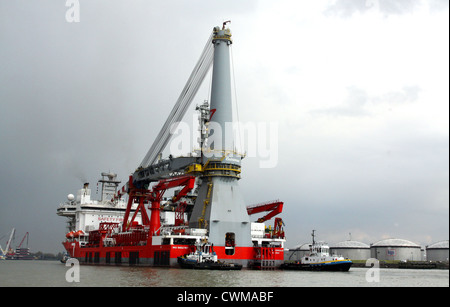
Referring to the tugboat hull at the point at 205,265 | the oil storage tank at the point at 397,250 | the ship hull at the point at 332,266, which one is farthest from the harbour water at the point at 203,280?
the oil storage tank at the point at 397,250

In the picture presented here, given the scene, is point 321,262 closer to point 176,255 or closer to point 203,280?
point 176,255

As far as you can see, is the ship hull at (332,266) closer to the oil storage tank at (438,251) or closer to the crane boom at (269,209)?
the crane boom at (269,209)

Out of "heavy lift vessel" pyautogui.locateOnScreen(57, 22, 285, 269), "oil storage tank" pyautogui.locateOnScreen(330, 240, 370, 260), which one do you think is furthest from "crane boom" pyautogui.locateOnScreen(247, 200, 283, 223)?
"oil storage tank" pyautogui.locateOnScreen(330, 240, 370, 260)

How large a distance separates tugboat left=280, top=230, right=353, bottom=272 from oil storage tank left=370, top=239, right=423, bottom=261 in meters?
39.7

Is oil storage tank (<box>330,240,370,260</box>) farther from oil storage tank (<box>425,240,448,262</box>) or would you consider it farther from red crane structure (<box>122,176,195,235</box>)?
red crane structure (<box>122,176,195,235</box>)

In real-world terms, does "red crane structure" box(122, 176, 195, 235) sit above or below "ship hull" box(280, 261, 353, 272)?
above

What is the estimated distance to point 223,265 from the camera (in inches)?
1545

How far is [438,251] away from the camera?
80125mm

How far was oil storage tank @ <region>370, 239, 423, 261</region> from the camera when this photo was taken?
3066 inches

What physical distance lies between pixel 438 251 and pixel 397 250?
8136 mm

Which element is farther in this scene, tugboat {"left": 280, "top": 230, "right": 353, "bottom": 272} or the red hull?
the red hull

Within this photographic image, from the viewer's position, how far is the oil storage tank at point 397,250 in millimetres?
77875
